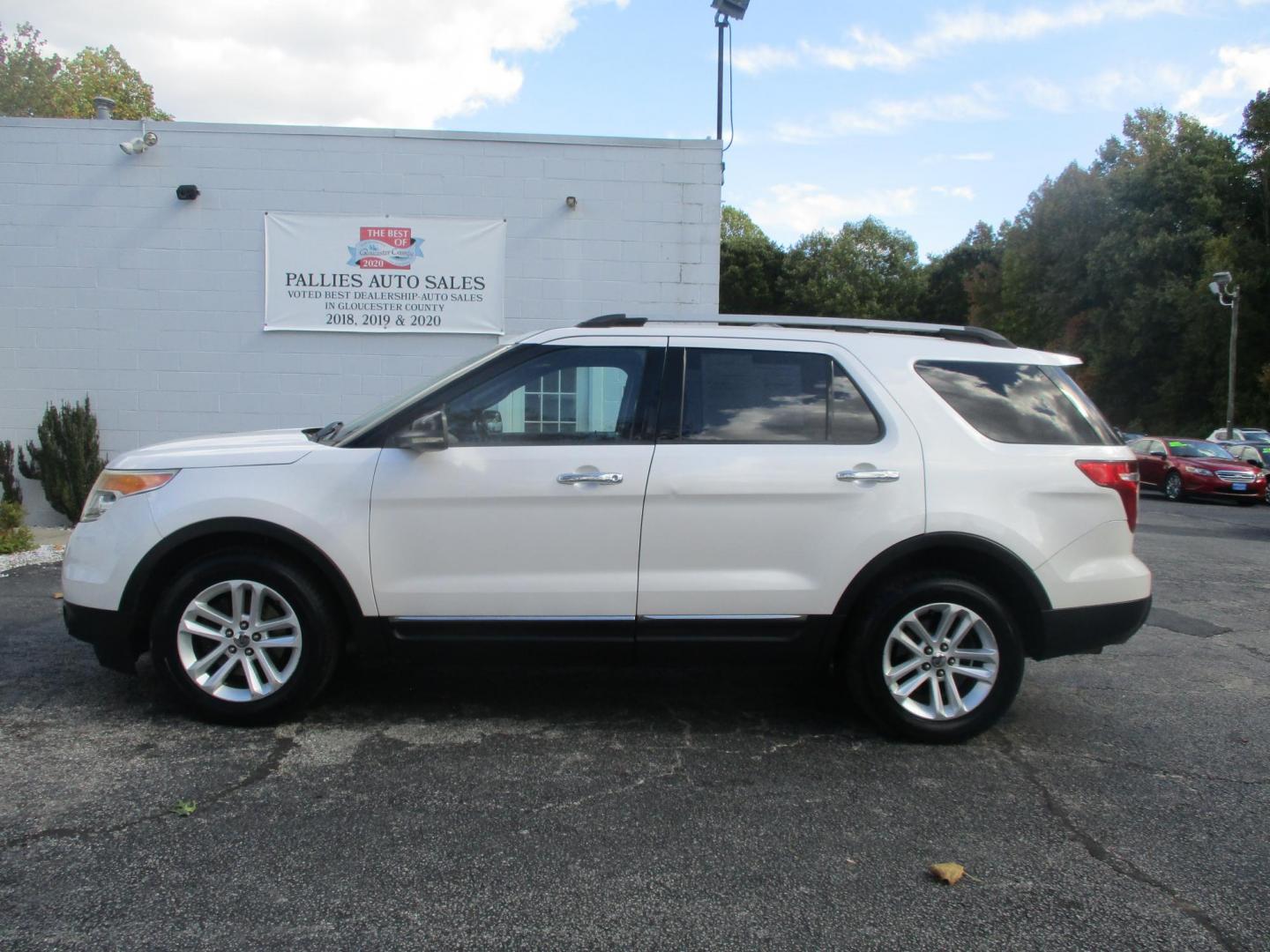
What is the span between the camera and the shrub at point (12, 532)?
937 cm

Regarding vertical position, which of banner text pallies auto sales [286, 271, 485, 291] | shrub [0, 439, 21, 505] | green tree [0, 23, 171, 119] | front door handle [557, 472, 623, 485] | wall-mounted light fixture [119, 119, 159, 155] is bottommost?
shrub [0, 439, 21, 505]

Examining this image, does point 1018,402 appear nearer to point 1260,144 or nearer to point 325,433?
point 325,433

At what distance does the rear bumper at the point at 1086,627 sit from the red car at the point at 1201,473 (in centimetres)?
1754

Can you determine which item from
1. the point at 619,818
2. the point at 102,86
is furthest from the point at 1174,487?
the point at 102,86

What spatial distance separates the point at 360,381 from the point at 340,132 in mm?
2695

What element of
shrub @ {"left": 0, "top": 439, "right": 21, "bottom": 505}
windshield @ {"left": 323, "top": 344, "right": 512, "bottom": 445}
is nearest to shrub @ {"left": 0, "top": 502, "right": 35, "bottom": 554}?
shrub @ {"left": 0, "top": 439, "right": 21, "bottom": 505}

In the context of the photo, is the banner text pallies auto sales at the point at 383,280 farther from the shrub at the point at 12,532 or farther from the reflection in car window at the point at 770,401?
the reflection in car window at the point at 770,401

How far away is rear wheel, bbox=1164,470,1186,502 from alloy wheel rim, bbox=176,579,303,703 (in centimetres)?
2100

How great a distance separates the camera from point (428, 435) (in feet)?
14.3

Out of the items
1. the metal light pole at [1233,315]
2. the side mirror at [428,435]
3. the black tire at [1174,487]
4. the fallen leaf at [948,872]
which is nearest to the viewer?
the fallen leaf at [948,872]

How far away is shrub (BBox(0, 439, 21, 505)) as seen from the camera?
1102 centimetres

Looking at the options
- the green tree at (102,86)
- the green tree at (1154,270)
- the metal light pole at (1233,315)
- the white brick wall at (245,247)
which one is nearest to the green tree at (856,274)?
the green tree at (1154,270)

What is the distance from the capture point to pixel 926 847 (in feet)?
11.5

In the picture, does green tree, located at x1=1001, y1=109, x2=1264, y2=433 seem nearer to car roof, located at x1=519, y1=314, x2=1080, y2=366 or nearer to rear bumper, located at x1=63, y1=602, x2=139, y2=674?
car roof, located at x1=519, y1=314, x2=1080, y2=366
